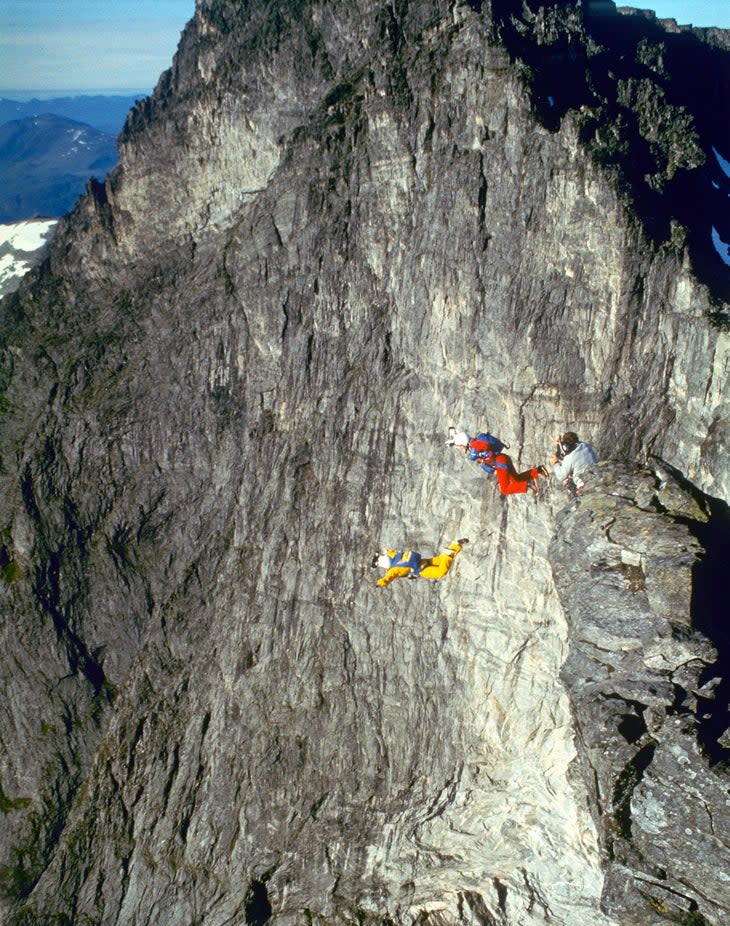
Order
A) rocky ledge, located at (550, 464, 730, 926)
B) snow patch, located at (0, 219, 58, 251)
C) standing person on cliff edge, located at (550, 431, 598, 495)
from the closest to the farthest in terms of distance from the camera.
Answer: rocky ledge, located at (550, 464, 730, 926) < standing person on cliff edge, located at (550, 431, 598, 495) < snow patch, located at (0, 219, 58, 251)

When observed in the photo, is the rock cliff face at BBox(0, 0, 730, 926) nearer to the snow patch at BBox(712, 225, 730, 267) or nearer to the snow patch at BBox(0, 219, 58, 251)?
the snow patch at BBox(712, 225, 730, 267)

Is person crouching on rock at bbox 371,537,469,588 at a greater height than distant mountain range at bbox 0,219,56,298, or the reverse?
distant mountain range at bbox 0,219,56,298

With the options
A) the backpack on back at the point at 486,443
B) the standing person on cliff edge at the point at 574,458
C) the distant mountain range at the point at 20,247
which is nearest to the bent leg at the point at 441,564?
the backpack on back at the point at 486,443

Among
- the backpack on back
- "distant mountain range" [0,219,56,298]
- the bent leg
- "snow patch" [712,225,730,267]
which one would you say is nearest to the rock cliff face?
the backpack on back

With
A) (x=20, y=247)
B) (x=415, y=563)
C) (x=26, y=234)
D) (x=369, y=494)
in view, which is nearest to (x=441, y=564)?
(x=415, y=563)

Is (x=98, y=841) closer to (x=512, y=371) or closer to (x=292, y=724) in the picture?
(x=292, y=724)

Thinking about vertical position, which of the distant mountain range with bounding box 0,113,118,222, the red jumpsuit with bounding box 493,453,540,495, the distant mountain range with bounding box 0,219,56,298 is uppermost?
the distant mountain range with bounding box 0,113,118,222

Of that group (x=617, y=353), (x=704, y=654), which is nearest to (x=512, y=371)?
(x=617, y=353)

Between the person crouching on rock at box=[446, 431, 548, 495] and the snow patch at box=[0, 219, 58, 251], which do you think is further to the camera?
the snow patch at box=[0, 219, 58, 251]
